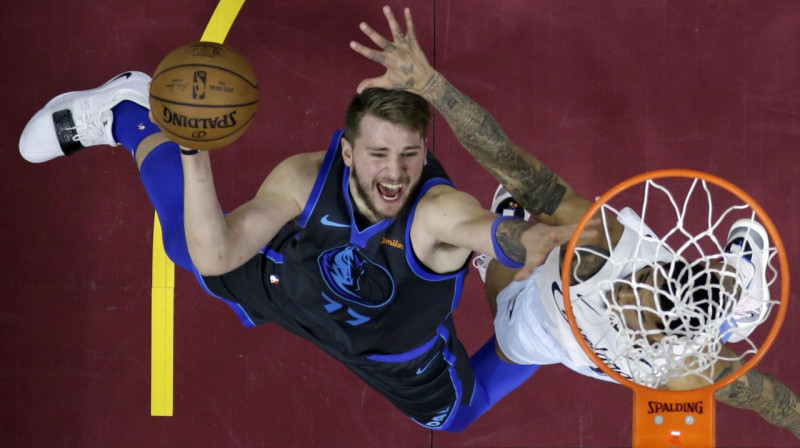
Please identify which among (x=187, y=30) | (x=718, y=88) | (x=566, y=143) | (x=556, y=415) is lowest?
(x=556, y=415)

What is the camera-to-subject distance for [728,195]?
16.8ft

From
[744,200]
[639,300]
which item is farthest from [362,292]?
[744,200]

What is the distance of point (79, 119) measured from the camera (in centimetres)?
448

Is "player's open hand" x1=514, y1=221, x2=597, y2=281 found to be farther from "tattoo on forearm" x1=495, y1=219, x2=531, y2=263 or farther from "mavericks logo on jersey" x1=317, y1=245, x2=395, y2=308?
"mavericks logo on jersey" x1=317, y1=245, x2=395, y2=308

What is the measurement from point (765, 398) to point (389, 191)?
221 cm

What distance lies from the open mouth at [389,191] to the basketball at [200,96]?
67 centimetres

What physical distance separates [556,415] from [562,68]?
2.25 metres

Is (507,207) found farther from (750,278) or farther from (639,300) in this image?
(750,278)

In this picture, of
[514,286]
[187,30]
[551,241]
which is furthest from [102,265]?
[551,241]

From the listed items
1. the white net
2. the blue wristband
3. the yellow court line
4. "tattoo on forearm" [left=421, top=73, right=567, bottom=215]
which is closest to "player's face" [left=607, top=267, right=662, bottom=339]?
the white net

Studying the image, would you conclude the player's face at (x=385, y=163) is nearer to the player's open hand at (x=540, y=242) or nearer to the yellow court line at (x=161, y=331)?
the player's open hand at (x=540, y=242)

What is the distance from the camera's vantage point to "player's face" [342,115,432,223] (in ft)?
11.1

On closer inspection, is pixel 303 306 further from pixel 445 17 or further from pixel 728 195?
pixel 728 195

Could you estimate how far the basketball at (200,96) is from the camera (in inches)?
124
